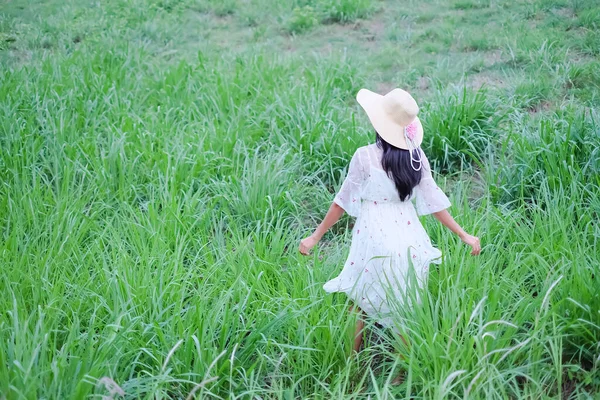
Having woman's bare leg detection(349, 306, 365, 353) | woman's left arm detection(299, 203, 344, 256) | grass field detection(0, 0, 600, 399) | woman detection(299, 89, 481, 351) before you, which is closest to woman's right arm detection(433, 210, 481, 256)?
woman detection(299, 89, 481, 351)

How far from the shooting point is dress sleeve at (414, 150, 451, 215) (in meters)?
2.68

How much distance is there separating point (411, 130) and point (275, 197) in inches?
54.6

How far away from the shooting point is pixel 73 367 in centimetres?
224

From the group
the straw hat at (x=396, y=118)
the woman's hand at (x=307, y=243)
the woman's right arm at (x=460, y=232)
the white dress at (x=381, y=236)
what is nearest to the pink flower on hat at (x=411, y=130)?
the straw hat at (x=396, y=118)

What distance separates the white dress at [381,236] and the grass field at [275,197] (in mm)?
134

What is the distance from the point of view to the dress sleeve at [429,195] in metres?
2.68

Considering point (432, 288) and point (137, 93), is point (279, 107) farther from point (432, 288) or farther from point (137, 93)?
point (432, 288)

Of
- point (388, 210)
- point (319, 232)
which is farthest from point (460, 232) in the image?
point (319, 232)

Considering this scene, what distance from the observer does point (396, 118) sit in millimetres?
2586

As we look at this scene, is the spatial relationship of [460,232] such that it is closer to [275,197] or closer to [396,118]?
[396,118]

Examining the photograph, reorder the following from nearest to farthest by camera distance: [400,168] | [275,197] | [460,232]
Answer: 1. [400,168]
2. [460,232]
3. [275,197]

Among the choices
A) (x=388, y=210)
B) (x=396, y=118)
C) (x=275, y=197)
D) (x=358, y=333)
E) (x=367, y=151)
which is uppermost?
(x=396, y=118)

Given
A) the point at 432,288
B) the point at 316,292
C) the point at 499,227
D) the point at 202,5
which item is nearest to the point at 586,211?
the point at 499,227

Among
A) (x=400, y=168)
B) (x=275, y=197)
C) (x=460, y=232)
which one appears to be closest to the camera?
(x=400, y=168)
